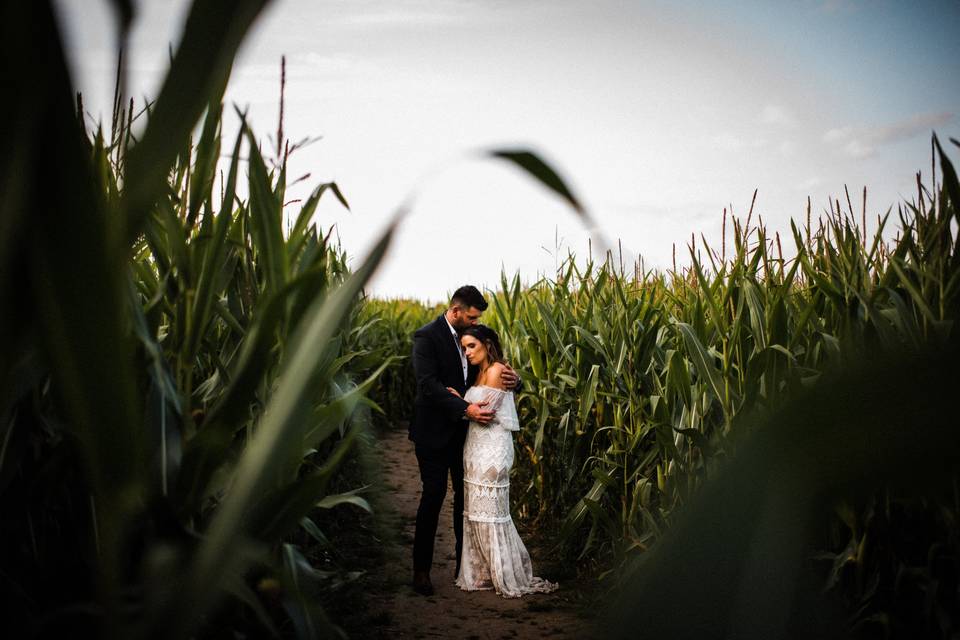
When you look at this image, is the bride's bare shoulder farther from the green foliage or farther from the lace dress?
the green foliage

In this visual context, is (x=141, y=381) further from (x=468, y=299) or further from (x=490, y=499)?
(x=468, y=299)

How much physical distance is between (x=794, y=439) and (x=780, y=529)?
0.11 feet

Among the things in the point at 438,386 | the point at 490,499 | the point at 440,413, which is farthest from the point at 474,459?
the point at 438,386

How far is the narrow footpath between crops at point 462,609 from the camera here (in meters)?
3.65

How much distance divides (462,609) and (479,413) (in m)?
1.22

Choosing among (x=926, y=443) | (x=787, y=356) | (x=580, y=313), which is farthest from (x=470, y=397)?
(x=926, y=443)

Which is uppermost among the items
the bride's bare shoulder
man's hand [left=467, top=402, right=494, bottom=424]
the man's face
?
the man's face

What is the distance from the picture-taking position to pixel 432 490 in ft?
14.4

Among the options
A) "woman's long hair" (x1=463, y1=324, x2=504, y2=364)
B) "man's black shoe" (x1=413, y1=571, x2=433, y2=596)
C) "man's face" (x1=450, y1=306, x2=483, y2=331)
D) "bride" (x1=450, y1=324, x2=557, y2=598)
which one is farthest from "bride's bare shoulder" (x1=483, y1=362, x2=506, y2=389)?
"man's black shoe" (x1=413, y1=571, x2=433, y2=596)

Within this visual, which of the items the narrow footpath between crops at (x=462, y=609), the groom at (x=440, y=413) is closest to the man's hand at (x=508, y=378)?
the groom at (x=440, y=413)

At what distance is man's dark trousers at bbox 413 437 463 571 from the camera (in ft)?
14.1

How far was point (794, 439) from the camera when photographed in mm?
236

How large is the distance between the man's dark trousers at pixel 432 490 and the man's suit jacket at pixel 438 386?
0.07m

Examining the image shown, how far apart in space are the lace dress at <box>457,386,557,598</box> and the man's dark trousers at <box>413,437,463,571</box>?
0.16 meters
